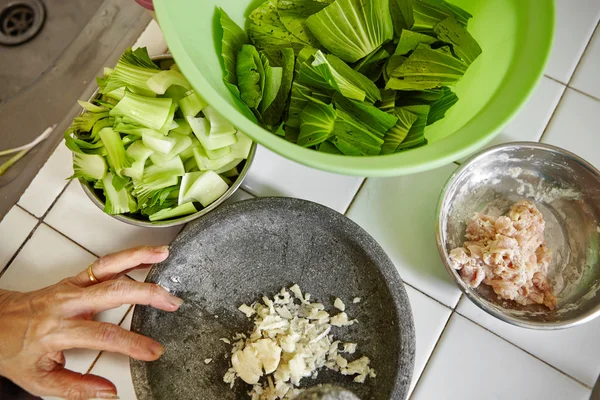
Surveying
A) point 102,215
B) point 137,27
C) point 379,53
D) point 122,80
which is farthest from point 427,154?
point 137,27

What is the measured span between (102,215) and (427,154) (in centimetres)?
67

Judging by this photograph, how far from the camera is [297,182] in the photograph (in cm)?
95

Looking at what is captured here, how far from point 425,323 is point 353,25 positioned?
550 millimetres

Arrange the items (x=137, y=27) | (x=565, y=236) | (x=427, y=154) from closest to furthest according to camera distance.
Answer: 1. (x=427, y=154)
2. (x=565, y=236)
3. (x=137, y=27)

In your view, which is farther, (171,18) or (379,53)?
(379,53)

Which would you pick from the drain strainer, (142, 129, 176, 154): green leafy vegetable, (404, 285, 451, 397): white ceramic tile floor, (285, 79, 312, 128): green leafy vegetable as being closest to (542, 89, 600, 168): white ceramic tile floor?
(404, 285, 451, 397): white ceramic tile floor

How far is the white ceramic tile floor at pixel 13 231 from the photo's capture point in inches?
38.5

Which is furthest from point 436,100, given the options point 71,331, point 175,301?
point 71,331

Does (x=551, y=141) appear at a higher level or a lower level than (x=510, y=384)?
higher

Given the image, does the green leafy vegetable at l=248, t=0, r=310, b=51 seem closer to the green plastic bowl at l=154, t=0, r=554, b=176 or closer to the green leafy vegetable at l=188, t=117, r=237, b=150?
the green plastic bowl at l=154, t=0, r=554, b=176

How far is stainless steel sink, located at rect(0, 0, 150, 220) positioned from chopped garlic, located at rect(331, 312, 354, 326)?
0.76 m

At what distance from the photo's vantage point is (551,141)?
0.94 metres

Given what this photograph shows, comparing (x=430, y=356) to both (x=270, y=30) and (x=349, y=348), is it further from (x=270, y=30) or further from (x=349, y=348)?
(x=270, y=30)

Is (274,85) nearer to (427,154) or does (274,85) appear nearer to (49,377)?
(427,154)
